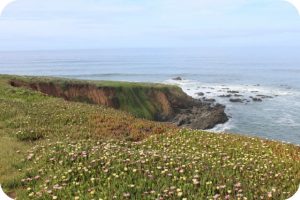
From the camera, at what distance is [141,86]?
8569cm

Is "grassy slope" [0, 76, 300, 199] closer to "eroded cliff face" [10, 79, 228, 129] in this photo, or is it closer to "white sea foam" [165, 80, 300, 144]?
"white sea foam" [165, 80, 300, 144]

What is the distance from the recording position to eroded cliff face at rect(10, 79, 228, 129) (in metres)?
73.1

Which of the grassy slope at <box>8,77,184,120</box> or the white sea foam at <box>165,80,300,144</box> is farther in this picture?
the grassy slope at <box>8,77,184,120</box>

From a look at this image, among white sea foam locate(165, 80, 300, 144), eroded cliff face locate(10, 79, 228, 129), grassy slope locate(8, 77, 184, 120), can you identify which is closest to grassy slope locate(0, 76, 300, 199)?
white sea foam locate(165, 80, 300, 144)

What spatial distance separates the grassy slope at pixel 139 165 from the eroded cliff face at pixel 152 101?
164ft

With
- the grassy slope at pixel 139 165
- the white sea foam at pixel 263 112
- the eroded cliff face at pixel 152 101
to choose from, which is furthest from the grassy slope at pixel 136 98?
the grassy slope at pixel 139 165

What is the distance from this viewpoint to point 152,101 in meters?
83.4

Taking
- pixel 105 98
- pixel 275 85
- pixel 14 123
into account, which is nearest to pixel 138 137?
pixel 14 123

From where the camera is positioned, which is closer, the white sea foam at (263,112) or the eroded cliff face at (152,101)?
the white sea foam at (263,112)

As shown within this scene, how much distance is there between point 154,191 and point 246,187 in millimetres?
2277

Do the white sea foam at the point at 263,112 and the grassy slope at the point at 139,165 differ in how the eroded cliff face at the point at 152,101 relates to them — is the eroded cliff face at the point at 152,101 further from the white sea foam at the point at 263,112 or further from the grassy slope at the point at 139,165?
the grassy slope at the point at 139,165

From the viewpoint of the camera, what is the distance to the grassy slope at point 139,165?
10.3 m

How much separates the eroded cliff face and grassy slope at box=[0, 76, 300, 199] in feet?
164

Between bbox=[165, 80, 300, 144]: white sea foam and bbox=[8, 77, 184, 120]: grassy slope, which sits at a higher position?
bbox=[8, 77, 184, 120]: grassy slope
